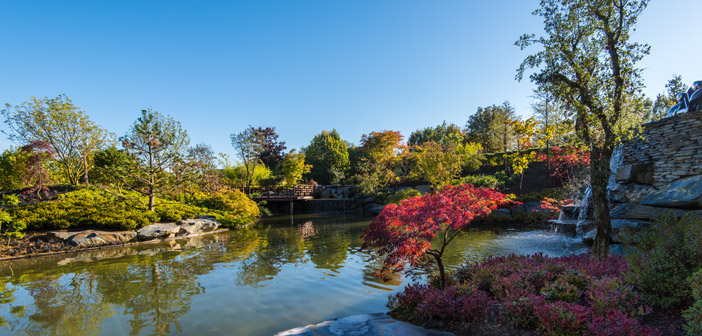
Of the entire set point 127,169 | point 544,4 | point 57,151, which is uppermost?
point 544,4

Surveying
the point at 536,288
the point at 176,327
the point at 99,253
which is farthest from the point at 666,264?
the point at 99,253

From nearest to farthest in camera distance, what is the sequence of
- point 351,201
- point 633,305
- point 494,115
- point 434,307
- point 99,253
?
point 633,305
point 434,307
point 99,253
point 351,201
point 494,115

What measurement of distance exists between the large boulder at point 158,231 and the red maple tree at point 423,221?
9988 millimetres

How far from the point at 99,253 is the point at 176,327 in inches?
283

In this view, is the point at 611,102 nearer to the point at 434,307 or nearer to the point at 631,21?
the point at 631,21

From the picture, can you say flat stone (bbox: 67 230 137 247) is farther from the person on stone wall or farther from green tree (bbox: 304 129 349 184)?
green tree (bbox: 304 129 349 184)

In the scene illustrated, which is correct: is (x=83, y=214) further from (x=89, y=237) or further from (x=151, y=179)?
(x=151, y=179)

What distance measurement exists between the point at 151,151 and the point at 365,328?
1261 cm

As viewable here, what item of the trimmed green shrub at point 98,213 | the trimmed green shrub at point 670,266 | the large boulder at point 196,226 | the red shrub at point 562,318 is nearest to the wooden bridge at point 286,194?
the trimmed green shrub at point 98,213

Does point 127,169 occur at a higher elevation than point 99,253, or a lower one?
higher

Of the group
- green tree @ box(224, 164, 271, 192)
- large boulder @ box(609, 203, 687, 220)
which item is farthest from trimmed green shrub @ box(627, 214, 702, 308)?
green tree @ box(224, 164, 271, 192)

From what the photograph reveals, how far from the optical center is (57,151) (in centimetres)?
1518

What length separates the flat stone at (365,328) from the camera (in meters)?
3.29

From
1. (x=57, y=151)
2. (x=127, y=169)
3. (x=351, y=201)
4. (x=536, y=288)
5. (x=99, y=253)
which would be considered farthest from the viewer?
(x=351, y=201)
